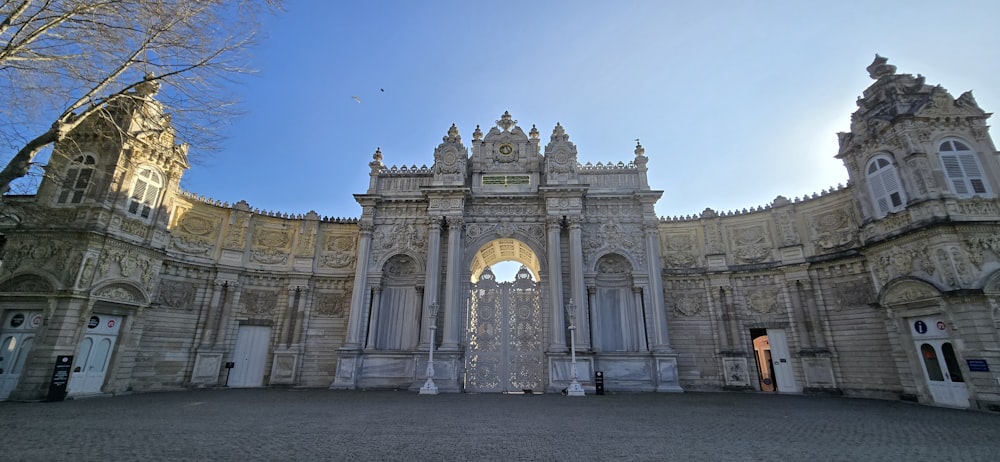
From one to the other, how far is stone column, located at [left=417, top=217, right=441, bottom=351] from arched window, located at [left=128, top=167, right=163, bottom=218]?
39.4ft

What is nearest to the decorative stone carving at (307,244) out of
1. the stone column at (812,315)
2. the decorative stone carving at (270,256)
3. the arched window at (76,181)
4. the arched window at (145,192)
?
the decorative stone carving at (270,256)

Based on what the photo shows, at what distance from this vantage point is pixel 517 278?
20188 millimetres

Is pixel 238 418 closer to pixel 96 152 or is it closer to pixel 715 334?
pixel 96 152

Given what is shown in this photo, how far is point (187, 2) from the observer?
8492mm

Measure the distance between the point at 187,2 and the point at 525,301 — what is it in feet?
52.3

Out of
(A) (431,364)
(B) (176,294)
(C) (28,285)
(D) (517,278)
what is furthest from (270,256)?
(D) (517,278)

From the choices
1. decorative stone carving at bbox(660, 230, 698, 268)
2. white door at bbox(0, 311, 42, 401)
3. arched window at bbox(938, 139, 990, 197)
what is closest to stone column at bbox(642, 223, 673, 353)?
decorative stone carving at bbox(660, 230, 698, 268)

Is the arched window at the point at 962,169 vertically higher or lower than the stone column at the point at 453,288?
higher

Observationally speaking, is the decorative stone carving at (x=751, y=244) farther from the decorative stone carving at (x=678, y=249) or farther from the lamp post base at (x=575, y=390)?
the lamp post base at (x=575, y=390)

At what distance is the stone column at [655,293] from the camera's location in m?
18.7

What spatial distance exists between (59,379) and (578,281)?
754 inches

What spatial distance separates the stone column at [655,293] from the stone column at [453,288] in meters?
8.92

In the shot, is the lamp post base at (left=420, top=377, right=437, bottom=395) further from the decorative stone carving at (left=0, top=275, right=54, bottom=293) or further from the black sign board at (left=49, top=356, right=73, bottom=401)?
the decorative stone carving at (left=0, top=275, right=54, bottom=293)

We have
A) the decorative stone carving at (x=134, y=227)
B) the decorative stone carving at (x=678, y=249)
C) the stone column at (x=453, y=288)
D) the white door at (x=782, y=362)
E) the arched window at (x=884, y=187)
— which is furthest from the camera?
the decorative stone carving at (x=678, y=249)
